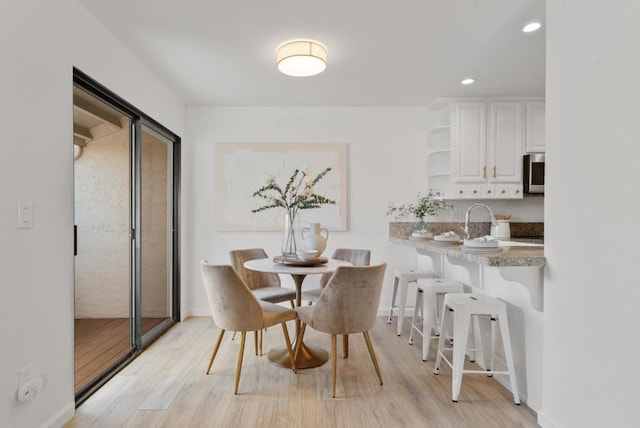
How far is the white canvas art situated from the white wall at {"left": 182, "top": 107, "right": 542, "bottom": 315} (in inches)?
3.5

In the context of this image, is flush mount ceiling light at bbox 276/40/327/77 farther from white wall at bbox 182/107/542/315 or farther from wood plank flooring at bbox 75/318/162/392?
wood plank flooring at bbox 75/318/162/392

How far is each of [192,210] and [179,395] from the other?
7.11ft

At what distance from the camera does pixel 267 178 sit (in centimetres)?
382

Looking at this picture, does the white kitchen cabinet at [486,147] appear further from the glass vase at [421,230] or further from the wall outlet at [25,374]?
the wall outlet at [25,374]

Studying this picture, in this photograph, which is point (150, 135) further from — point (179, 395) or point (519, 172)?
point (519, 172)

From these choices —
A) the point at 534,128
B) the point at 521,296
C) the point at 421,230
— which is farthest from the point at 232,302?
the point at 534,128

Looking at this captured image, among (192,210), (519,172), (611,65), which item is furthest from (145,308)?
(519,172)

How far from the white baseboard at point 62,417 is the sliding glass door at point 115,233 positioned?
541 millimetres

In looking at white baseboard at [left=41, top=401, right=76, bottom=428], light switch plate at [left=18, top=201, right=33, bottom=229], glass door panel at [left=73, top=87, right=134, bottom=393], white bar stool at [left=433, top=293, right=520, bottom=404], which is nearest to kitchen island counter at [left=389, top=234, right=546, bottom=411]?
white bar stool at [left=433, top=293, right=520, bottom=404]

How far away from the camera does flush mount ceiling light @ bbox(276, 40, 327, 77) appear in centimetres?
240

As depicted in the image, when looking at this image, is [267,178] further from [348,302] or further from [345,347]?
[348,302]

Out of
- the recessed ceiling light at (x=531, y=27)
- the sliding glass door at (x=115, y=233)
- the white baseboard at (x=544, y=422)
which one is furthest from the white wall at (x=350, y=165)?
the white baseboard at (x=544, y=422)

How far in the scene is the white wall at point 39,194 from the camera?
149cm

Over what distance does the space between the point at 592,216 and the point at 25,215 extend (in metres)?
2.58
